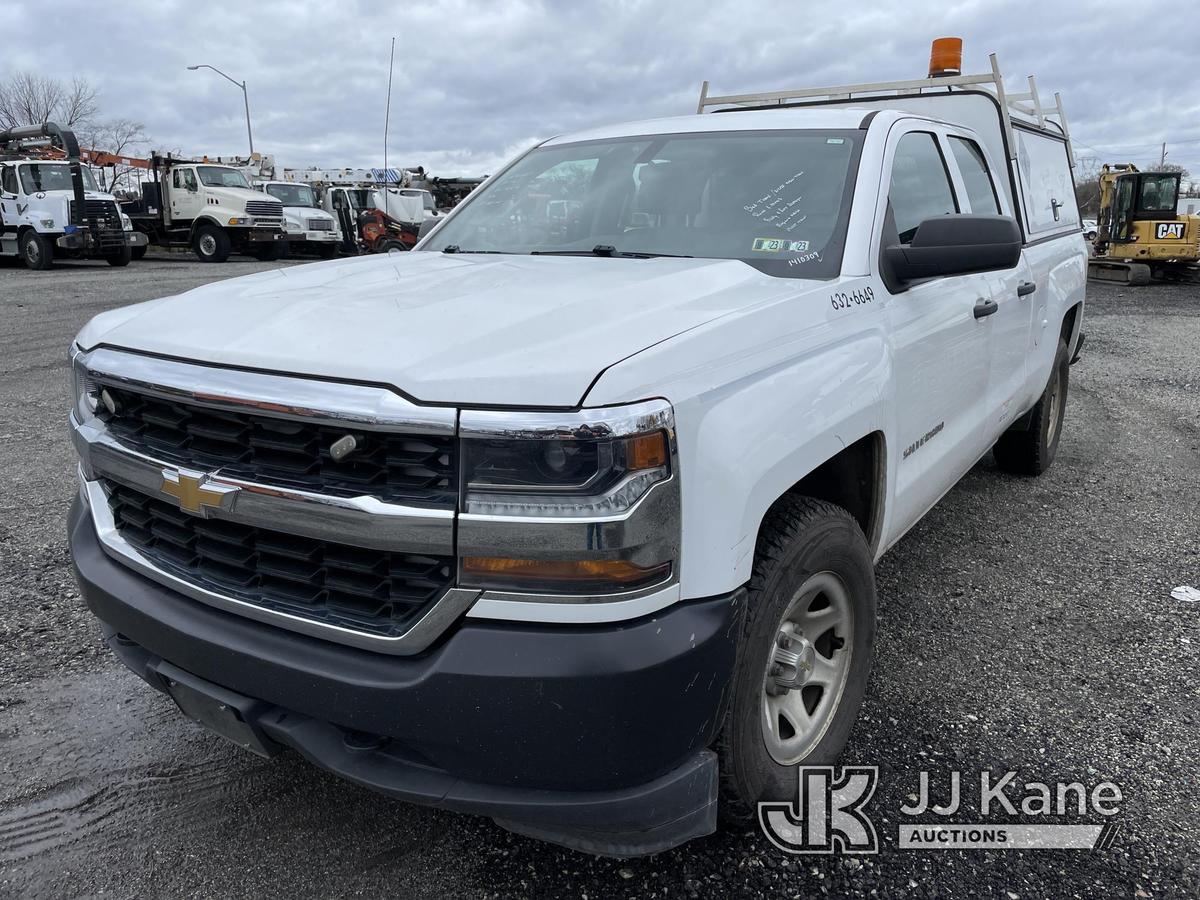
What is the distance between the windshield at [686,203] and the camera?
110 inches

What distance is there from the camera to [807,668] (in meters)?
2.34

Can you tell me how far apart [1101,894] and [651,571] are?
146 centimetres

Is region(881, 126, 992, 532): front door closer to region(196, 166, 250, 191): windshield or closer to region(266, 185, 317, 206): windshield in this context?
region(196, 166, 250, 191): windshield

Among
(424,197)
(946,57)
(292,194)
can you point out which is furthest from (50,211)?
(946,57)

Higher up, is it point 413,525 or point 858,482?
point 413,525

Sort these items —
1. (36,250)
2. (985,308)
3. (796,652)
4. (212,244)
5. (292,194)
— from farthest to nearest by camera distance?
(292,194) → (212,244) → (36,250) → (985,308) → (796,652)

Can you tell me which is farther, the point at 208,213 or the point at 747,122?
the point at 208,213

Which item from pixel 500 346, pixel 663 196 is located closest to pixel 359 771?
pixel 500 346

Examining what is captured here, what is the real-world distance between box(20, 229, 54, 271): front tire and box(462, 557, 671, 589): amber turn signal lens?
23.3 metres

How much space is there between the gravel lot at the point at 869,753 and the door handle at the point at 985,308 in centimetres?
119

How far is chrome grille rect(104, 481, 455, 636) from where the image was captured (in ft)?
5.81

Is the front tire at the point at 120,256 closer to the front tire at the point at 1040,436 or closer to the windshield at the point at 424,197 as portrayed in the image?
the windshield at the point at 424,197

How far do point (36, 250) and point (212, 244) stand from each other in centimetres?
459

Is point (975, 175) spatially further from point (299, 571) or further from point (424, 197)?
point (424, 197)
